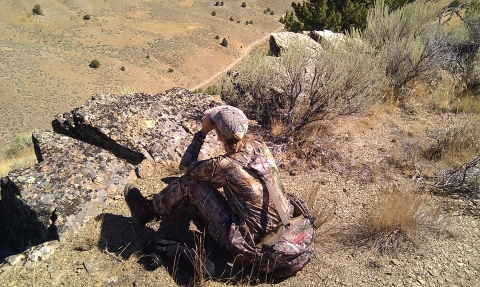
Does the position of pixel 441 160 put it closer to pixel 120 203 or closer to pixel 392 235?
pixel 392 235

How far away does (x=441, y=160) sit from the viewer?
4316 millimetres

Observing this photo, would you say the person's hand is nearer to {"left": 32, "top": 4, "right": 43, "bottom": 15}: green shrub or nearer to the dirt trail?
the dirt trail

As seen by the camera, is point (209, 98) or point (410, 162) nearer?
point (410, 162)

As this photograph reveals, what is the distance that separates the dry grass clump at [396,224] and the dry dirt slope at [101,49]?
74.9ft

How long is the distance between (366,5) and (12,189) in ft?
44.0

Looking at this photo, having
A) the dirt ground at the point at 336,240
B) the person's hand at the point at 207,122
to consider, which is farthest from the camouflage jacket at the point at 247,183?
the dirt ground at the point at 336,240

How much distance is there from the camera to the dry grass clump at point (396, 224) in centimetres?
307

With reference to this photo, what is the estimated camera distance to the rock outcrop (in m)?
3.47

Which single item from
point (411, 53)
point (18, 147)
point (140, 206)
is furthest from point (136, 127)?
point (18, 147)

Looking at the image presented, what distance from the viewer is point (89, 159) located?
4.04 m

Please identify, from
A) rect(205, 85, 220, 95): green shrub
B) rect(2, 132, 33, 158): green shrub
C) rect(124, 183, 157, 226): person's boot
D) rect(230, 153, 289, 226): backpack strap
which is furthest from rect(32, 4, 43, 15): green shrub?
rect(230, 153, 289, 226): backpack strap

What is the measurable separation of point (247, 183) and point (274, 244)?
1.55 ft

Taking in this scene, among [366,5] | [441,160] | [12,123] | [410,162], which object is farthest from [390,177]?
[12,123]

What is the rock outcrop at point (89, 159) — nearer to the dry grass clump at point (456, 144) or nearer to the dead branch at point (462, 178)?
the dead branch at point (462, 178)
